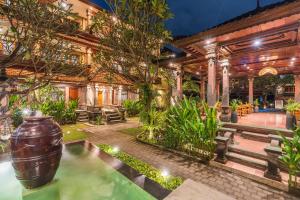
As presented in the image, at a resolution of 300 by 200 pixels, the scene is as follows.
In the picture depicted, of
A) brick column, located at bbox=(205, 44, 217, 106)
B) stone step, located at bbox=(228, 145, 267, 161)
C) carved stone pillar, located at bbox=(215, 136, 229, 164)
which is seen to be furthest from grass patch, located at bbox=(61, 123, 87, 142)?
stone step, located at bbox=(228, 145, 267, 161)

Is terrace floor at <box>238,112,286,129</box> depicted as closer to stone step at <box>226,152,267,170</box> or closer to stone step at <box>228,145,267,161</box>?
stone step at <box>228,145,267,161</box>

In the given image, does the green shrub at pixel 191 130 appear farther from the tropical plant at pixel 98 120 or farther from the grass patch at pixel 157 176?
the tropical plant at pixel 98 120

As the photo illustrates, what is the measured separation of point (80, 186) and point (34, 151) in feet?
3.93

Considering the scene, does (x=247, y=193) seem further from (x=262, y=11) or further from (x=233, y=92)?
(x=233, y=92)

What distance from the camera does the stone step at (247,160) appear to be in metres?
4.44

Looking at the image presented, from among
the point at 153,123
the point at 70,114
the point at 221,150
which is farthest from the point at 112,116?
the point at 221,150

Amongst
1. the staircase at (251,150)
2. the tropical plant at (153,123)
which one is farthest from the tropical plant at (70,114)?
the staircase at (251,150)

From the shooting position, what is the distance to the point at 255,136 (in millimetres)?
6203

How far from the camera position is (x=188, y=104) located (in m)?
5.91

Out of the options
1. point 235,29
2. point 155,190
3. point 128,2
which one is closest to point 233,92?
point 235,29

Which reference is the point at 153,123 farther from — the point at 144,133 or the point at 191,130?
the point at 191,130

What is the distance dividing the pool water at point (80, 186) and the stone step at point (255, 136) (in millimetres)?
5265

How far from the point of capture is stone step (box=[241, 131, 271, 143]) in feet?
19.4

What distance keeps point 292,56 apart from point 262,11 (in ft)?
18.3
